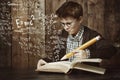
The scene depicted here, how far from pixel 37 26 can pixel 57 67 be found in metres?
A: 0.27

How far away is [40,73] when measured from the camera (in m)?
1.51

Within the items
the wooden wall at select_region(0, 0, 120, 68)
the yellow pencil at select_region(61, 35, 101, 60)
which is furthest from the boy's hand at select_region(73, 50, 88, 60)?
the wooden wall at select_region(0, 0, 120, 68)

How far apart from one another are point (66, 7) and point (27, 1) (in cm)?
22

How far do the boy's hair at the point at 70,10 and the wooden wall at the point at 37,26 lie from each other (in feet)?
0.07

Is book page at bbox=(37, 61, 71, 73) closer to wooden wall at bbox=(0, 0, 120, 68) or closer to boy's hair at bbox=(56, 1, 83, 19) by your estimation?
wooden wall at bbox=(0, 0, 120, 68)

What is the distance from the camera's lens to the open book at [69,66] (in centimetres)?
149

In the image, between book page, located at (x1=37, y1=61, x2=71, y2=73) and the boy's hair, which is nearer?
book page, located at (x1=37, y1=61, x2=71, y2=73)

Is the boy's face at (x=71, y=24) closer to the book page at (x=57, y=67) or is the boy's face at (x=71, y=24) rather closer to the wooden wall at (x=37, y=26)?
the wooden wall at (x=37, y=26)

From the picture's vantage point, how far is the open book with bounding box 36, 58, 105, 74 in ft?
4.88

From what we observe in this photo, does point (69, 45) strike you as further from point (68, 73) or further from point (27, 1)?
point (27, 1)

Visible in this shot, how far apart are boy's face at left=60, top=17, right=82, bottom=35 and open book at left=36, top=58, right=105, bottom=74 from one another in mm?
180

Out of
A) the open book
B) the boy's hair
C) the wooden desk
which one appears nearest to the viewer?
the wooden desk

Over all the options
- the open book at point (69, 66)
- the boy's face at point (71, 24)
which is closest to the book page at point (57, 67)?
the open book at point (69, 66)

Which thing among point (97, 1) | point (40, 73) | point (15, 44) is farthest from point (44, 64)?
point (97, 1)
